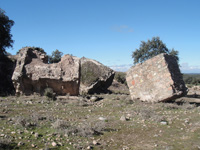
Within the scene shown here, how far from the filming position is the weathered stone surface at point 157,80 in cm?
953

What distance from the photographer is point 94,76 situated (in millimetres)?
15492

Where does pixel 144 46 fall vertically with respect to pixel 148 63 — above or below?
above

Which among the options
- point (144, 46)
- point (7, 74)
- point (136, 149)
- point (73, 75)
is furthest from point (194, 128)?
point (144, 46)

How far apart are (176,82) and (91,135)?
232 inches

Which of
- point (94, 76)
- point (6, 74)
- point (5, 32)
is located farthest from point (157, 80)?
point (5, 32)

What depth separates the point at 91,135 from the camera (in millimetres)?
5332

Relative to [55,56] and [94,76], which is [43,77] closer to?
[94,76]

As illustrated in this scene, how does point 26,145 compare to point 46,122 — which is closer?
point 26,145

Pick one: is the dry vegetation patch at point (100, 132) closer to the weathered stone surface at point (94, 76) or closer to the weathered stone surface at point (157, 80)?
the weathered stone surface at point (157, 80)

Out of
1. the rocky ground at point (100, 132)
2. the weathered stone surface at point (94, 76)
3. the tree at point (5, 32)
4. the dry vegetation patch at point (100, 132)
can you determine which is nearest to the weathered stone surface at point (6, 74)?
the tree at point (5, 32)

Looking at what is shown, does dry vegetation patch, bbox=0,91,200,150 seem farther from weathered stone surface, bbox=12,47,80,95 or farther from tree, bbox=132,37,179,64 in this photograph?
tree, bbox=132,37,179,64

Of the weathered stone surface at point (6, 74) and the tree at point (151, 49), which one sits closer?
the weathered stone surface at point (6, 74)

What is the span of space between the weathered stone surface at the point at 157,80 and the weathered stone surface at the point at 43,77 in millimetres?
3294

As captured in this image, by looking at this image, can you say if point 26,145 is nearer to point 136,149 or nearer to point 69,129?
point 69,129
